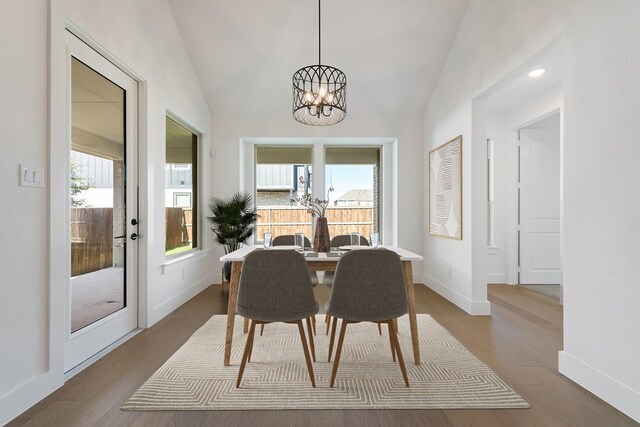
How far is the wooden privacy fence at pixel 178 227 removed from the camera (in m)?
3.77

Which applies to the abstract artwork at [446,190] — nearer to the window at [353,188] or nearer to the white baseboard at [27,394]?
the window at [353,188]

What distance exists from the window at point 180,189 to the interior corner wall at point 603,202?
3.65 m

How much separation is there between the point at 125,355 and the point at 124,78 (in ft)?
7.39

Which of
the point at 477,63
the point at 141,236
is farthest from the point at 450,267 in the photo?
the point at 141,236

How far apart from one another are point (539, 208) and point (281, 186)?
394 cm

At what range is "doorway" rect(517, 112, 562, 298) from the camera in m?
4.96

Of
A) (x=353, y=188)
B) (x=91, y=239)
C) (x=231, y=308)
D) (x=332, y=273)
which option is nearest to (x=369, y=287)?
(x=231, y=308)

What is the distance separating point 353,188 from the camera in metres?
5.48

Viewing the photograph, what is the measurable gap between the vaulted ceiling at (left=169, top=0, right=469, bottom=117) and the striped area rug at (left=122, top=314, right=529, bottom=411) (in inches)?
129

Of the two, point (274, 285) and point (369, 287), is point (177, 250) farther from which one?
point (369, 287)

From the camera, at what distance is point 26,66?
71.5 inches

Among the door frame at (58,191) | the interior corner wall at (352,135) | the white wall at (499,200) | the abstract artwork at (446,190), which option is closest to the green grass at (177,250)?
the interior corner wall at (352,135)

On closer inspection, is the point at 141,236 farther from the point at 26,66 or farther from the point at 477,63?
the point at 477,63

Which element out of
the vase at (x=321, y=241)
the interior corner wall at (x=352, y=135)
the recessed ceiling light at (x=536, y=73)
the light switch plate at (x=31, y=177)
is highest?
the recessed ceiling light at (x=536, y=73)
